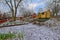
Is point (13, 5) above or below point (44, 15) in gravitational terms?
above

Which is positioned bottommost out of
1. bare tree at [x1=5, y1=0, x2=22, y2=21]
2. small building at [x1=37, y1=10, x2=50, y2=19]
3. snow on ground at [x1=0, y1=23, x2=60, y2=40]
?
snow on ground at [x1=0, y1=23, x2=60, y2=40]

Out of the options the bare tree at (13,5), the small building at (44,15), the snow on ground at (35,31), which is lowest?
the snow on ground at (35,31)

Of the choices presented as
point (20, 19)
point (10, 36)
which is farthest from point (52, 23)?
point (10, 36)

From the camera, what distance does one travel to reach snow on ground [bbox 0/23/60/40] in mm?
1791

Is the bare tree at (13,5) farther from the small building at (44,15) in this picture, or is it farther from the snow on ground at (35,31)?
the small building at (44,15)

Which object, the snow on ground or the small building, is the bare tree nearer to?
the snow on ground

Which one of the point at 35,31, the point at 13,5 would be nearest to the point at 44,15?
the point at 35,31

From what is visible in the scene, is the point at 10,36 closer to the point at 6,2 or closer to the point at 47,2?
the point at 6,2

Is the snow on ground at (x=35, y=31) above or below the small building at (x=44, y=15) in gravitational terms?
below

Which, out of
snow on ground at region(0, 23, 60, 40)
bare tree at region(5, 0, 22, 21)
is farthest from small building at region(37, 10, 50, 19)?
bare tree at region(5, 0, 22, 21)

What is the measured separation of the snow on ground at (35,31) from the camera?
1.79 metres

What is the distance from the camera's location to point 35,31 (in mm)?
1823

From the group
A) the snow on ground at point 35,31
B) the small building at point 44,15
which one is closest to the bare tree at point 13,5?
the snow on ground at point 35,31

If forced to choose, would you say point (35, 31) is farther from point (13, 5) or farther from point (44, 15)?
point (13, 5)
